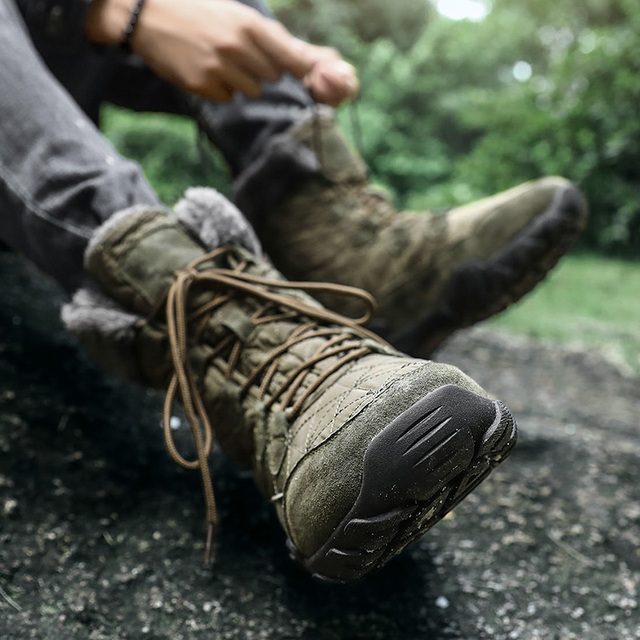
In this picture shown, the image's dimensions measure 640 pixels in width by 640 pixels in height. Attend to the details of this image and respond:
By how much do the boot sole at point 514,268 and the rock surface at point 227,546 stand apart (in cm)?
25

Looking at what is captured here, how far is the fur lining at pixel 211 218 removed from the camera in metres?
0.75

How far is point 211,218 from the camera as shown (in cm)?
75

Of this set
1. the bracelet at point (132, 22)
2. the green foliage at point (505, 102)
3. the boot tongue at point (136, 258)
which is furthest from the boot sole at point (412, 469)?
the green foliage at point (505, 102)

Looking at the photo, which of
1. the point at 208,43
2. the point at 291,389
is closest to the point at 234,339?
the point at 291,389

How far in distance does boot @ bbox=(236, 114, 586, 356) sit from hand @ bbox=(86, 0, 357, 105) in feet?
0.64

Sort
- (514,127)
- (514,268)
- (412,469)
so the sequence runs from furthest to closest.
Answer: (514,127)
(514,268)
(412,469)

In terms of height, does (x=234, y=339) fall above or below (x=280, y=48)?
below

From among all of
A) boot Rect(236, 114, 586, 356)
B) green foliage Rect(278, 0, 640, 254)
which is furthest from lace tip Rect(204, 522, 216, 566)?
green foliage Rect(278, 0, 640, 254)

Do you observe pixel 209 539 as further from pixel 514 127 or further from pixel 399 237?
pixel 514 127

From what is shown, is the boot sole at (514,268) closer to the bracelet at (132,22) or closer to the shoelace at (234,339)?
the shoelace at (234,339)

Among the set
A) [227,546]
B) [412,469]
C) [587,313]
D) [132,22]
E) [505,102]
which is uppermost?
[132,22]

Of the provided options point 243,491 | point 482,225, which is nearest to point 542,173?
point 482,225

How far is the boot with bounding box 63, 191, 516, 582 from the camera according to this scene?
0.50 meters

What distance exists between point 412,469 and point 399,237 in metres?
0.59
